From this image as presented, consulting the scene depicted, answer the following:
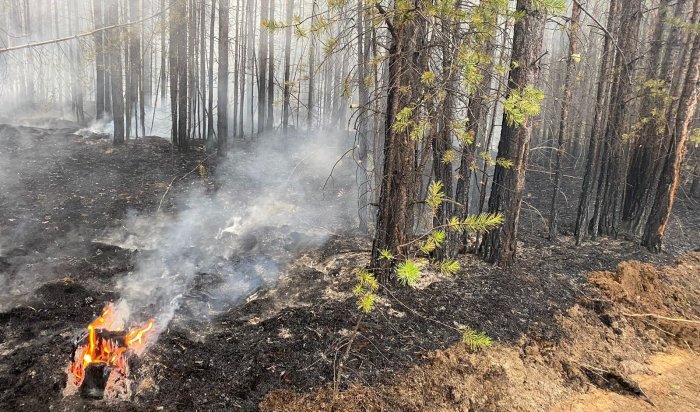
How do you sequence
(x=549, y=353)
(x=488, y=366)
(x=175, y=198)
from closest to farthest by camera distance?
1. (x=488, y=366)
2. (x=549, y=353)
3. (x=175, y=198)

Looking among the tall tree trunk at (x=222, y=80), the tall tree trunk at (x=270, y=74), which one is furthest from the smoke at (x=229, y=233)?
the tall tree trunk at (x=270, y=74)

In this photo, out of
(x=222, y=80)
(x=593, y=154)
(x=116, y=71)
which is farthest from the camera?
(x=222, y=80)

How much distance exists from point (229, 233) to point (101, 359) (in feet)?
18.4

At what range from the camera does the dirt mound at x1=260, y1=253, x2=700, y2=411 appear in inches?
151

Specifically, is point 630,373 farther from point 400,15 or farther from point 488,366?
point 400,15

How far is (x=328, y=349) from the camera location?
4414 millimetres

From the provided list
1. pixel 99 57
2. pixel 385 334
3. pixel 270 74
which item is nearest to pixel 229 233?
pixel 385 334

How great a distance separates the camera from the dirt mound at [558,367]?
12.6 ft

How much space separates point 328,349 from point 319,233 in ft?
Result: 18.3

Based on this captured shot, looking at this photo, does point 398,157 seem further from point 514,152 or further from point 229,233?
point 229,233

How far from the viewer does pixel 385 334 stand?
4.77 meters

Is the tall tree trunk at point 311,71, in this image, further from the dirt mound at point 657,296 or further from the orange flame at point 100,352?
the dirt mound at point 657,296

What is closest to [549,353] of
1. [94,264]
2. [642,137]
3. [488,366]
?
[488,366]

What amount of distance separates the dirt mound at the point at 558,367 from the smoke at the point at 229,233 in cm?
272
